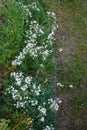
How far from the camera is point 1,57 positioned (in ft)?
20.2

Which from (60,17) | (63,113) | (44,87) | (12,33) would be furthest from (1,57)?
(60,17)

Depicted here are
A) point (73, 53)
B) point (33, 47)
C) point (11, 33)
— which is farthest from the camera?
point (73, 53)

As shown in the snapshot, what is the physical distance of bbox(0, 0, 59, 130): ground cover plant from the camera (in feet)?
18.2

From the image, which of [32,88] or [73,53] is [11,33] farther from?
[73,53]

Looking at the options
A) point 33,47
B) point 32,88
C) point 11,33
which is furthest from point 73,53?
point 32,88

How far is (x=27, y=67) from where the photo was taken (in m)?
6.17

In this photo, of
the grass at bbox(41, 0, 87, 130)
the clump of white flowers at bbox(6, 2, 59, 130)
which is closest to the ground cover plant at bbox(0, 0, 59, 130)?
the clump of white flowers at bbox(6, 2, 59, 130)

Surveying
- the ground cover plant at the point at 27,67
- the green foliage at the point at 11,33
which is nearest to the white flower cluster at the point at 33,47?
the ground cover plant at the point at 27,67

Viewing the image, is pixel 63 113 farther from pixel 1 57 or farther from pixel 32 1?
pixel 32 1

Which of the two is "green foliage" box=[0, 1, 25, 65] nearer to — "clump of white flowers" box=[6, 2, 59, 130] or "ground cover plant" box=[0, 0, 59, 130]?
"ground cover plant" box=[0, 0, 59, 130]

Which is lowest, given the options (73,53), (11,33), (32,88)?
(32,88)

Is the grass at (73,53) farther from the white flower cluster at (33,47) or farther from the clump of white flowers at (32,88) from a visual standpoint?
the white flower cluster at (33,47)

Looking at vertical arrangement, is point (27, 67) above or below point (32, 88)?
above

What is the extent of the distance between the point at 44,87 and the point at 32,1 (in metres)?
1.99
